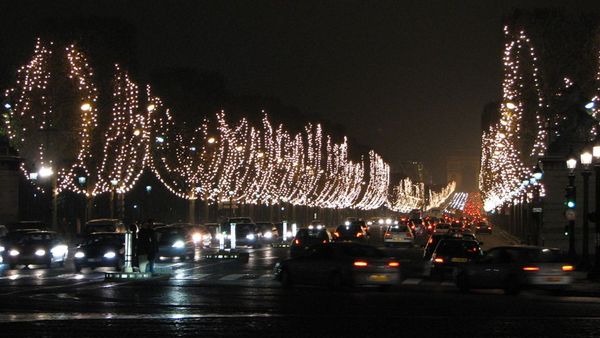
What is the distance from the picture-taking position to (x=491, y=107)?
131000mm

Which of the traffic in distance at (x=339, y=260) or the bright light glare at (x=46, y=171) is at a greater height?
the bright light glare at (x=46, y=171)

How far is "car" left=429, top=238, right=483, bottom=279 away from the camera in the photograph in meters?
37.2

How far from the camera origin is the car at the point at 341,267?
2991cm

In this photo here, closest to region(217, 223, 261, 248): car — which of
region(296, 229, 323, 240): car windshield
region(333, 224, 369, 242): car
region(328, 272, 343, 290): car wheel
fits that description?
region(333, 224, 369, 242): car

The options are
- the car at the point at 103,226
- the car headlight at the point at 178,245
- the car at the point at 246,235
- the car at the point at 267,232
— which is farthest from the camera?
the car at the point at 267,232

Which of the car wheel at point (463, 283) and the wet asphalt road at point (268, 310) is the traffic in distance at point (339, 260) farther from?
the wet asphalt road at point (268, 310)

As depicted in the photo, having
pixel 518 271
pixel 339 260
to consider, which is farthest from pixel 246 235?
pixel 518 271

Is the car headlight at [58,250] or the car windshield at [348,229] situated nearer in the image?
the car headlight at [58,250]

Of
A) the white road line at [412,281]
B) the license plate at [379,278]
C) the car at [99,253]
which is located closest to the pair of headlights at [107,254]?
the car at [99,253]

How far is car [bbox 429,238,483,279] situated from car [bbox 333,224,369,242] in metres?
22.3

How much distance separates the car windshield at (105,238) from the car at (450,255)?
12.3 meters

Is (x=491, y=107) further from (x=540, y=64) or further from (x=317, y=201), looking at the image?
(x=540, y=64)

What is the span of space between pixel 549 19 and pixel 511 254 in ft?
92.9

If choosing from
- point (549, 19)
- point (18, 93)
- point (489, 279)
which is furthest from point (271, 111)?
point (489, 279)
